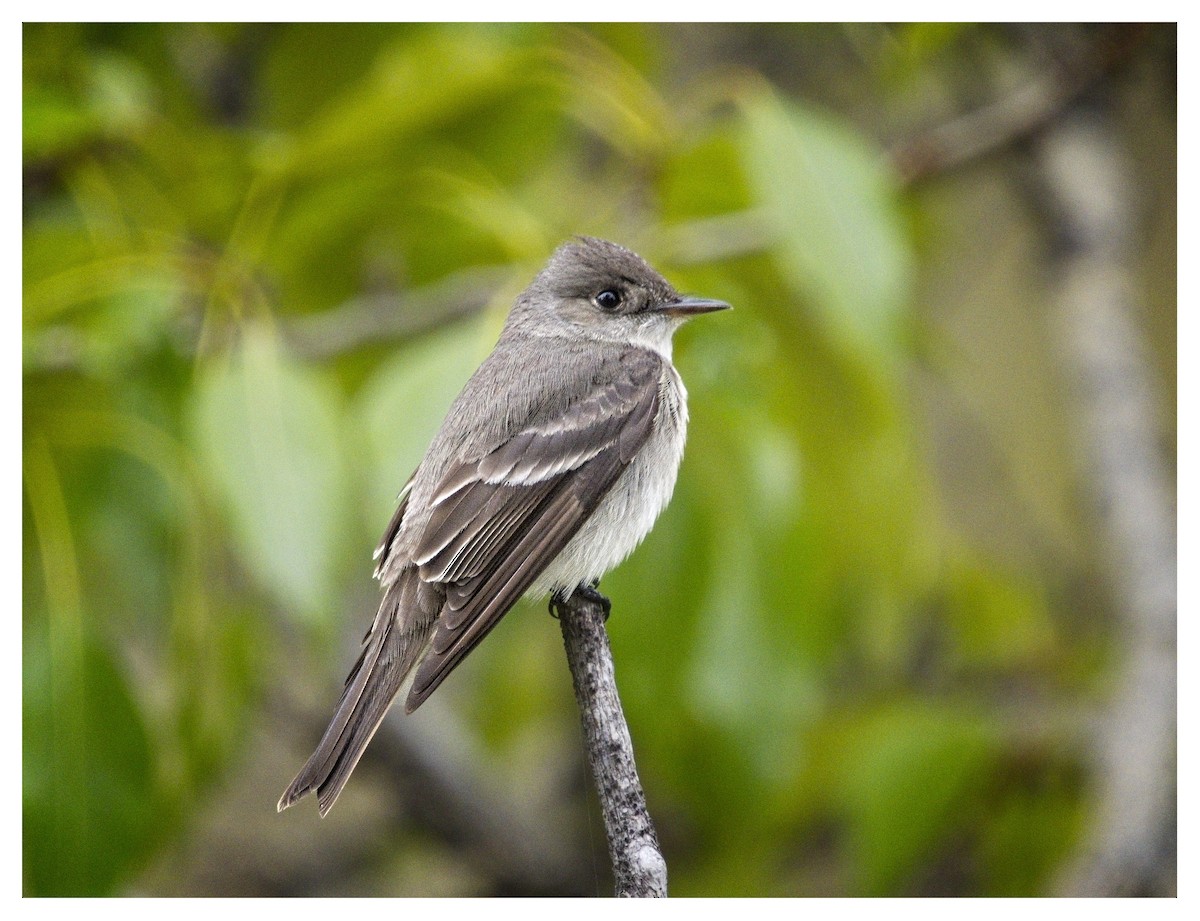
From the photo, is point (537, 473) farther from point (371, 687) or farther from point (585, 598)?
point (371, 687)

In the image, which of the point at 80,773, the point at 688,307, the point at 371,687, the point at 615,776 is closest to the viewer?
the point at 615,776

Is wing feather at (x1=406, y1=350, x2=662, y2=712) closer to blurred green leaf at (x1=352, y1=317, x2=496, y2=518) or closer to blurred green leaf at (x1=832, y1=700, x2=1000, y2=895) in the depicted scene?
blurred green leaf at (x1=352, y1=317, x2=496, y2=518)

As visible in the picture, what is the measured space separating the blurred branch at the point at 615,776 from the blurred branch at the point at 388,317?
1027 millimetres

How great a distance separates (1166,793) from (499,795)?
→ 4.74ft

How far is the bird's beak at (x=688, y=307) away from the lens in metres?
1.47

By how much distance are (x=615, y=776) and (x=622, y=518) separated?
0.45 m

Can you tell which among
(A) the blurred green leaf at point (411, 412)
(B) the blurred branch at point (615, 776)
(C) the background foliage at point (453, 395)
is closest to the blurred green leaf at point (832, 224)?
(C) the background foliage at point (453, 395)

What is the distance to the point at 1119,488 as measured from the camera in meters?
2.72

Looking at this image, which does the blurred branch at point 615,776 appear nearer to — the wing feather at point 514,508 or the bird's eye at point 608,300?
the wing feather at point 514,508

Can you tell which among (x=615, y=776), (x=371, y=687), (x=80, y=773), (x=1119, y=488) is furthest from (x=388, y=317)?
(x=1119, y=488)

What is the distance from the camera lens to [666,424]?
5.08 feet

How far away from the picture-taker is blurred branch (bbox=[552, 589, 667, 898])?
1018mm

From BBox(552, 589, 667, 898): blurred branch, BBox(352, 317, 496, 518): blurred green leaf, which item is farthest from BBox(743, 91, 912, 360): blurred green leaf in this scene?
BBox(552, 589, 667, 898): blurred branch

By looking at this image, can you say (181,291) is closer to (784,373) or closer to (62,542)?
(62,542)
